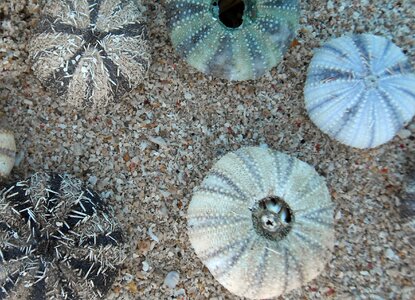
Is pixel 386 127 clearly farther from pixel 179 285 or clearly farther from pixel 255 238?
pixel 179 285

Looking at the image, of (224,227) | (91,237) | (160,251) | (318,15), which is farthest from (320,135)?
(91,237)

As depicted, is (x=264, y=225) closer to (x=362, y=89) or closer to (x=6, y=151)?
(x=362, y=89)

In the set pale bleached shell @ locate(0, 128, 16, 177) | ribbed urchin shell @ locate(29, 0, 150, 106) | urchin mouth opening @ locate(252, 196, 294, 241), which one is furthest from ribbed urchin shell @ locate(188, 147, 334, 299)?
pale bleached shell @ locate(0, 128, 16, 177)

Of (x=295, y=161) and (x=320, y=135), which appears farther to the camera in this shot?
(x=320, y=135)

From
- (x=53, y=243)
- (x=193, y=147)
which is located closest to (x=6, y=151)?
(x=53, y=243)

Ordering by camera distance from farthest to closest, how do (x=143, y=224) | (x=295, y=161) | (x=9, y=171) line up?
(x=143, y=224) → (x=9, y=171) → (x=295, y=161)

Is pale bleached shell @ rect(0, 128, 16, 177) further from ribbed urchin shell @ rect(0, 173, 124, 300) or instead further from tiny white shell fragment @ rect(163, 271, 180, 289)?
tiny white shell fragment @ rect(163, 271, 180, 289)
